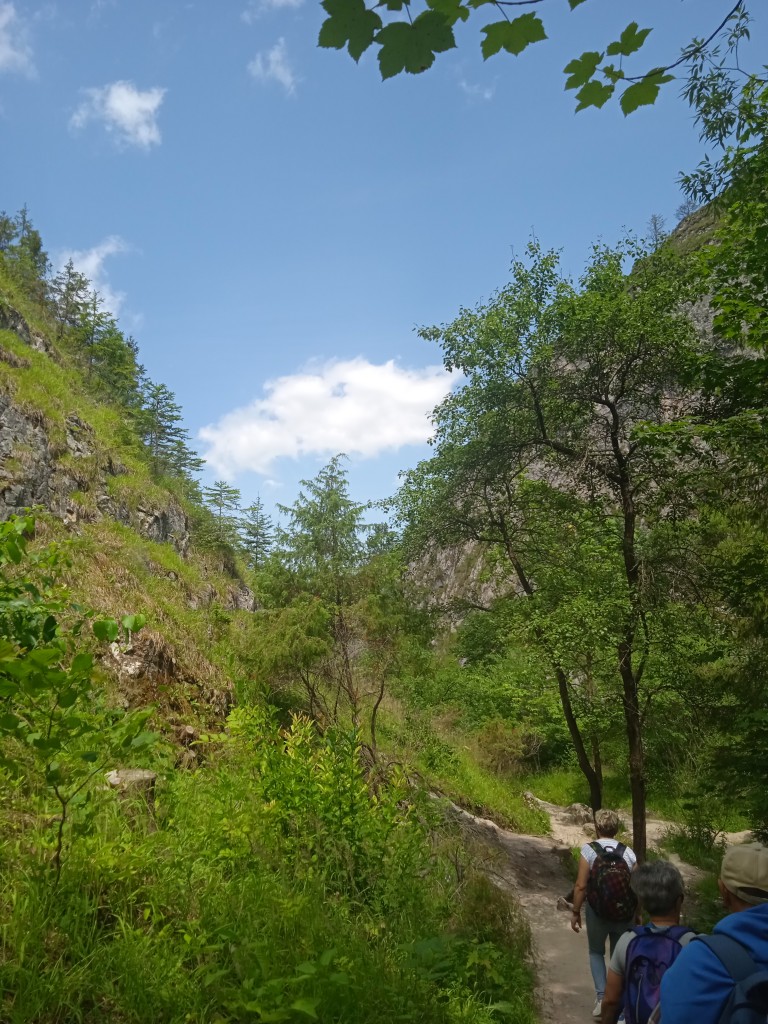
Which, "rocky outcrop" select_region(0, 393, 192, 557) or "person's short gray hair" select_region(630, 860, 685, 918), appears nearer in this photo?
"person's short gray hair" select_region(630, 860, 685, 918)

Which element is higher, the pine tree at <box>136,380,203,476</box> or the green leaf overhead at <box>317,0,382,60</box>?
the pine tree at <box>136,380,203,476</box>

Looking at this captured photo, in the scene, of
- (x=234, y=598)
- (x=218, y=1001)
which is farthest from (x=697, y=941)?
(x=234, y=598)

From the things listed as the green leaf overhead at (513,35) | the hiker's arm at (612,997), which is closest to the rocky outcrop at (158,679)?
the hiker's arm at (612,997)

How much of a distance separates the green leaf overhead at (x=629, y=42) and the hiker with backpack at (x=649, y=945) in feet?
11.6

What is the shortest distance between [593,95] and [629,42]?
0.19 m

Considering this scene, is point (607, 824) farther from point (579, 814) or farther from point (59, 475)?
point (579, 814)

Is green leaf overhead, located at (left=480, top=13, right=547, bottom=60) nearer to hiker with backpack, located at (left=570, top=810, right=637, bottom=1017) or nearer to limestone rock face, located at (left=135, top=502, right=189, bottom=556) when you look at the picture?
hiker with backpack, located at (left=570, top=810, right=637, bottom=1017)

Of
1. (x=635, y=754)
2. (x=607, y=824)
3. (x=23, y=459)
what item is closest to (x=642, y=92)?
(x=607, y=824)

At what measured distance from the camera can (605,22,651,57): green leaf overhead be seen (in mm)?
2227

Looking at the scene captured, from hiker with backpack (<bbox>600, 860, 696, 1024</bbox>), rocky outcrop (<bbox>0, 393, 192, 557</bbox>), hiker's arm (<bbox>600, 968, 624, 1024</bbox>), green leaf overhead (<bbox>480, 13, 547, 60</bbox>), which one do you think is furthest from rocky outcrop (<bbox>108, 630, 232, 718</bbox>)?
green leaf overhead (<bbox>480, 13, 547, 60</bbox>)

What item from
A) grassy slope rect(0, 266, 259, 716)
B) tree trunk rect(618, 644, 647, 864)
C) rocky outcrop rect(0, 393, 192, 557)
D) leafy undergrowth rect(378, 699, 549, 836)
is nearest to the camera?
grassy slope rect(0, 266, 259, 716)

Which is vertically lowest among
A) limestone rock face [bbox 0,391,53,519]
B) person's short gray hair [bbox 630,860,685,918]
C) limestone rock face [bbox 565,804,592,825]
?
limestone rock face [bbox 565,804,592,825]

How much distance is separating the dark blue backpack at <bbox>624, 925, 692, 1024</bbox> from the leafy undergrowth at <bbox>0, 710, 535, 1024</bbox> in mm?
1183

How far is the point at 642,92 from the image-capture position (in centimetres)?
229
